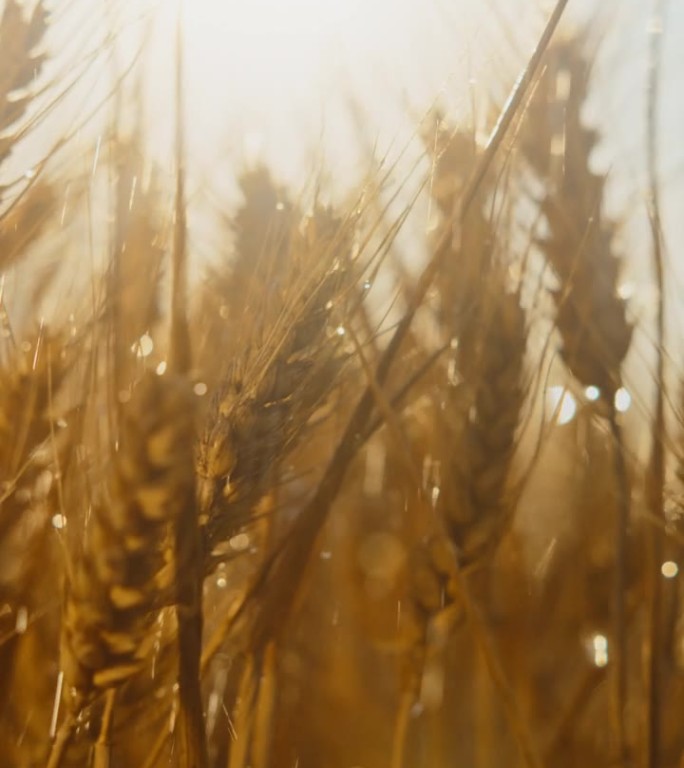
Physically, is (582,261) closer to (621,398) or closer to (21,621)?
(621,398)

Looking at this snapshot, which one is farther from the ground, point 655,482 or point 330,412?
point 330,412

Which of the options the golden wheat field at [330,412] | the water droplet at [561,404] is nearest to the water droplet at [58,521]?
the golden wheat field at [330,412]

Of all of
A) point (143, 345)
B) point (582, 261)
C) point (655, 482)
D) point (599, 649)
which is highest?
point (143, 345)

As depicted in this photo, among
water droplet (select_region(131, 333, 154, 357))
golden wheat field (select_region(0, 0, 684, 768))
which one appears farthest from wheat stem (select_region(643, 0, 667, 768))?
water droplet (select_region(131, 333, 154, 357))

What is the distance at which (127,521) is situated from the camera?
0.44m

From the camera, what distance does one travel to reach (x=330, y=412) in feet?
1.90

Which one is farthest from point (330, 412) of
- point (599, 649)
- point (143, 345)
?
point (599, 649)

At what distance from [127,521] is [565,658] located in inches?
17.3

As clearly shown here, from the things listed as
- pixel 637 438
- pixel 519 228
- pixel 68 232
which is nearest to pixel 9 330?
pixel 68 232

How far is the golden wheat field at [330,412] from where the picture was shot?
486 mm

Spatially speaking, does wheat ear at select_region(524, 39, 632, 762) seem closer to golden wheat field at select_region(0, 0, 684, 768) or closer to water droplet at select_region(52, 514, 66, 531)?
golden wheat field at select_region(0, 0, 684, 768)

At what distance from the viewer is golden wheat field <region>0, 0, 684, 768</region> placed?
0.49m

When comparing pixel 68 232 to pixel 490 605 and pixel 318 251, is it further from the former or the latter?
pixel 490 605

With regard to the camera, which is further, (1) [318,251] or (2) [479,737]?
(2) [479,737]
